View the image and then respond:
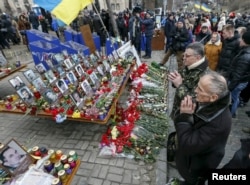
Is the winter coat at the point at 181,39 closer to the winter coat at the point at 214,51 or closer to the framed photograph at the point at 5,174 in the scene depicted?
the winter coat at the point at 214,51

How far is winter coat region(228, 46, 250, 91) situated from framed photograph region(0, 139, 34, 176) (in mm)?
3775

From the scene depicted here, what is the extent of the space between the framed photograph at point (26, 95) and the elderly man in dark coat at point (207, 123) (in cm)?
304

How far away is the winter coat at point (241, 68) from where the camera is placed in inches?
146

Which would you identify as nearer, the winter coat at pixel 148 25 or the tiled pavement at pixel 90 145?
the tiled pavement at pixel 90 145

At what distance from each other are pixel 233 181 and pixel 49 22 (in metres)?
17.0

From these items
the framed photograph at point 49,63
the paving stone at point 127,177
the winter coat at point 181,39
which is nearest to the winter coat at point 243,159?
the paving stone at point 127,177

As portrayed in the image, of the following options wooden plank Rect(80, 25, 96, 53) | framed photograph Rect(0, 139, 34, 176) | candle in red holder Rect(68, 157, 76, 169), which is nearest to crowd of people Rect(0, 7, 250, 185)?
candle in red holder Rect(68, 157, 76, 169)

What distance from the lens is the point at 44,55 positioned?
653 centimetres

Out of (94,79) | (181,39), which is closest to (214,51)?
(181,39)

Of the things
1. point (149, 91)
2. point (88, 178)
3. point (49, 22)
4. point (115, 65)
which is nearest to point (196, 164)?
point (88, 178)

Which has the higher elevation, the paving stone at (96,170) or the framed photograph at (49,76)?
the framed photograph at (49,76)

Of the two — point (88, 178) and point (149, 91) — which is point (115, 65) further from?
point (88, 178)

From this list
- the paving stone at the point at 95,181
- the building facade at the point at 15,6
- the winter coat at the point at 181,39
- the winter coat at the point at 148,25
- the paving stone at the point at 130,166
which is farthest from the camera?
the building facade at the point at 15,6

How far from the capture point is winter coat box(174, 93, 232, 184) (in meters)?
1.86
